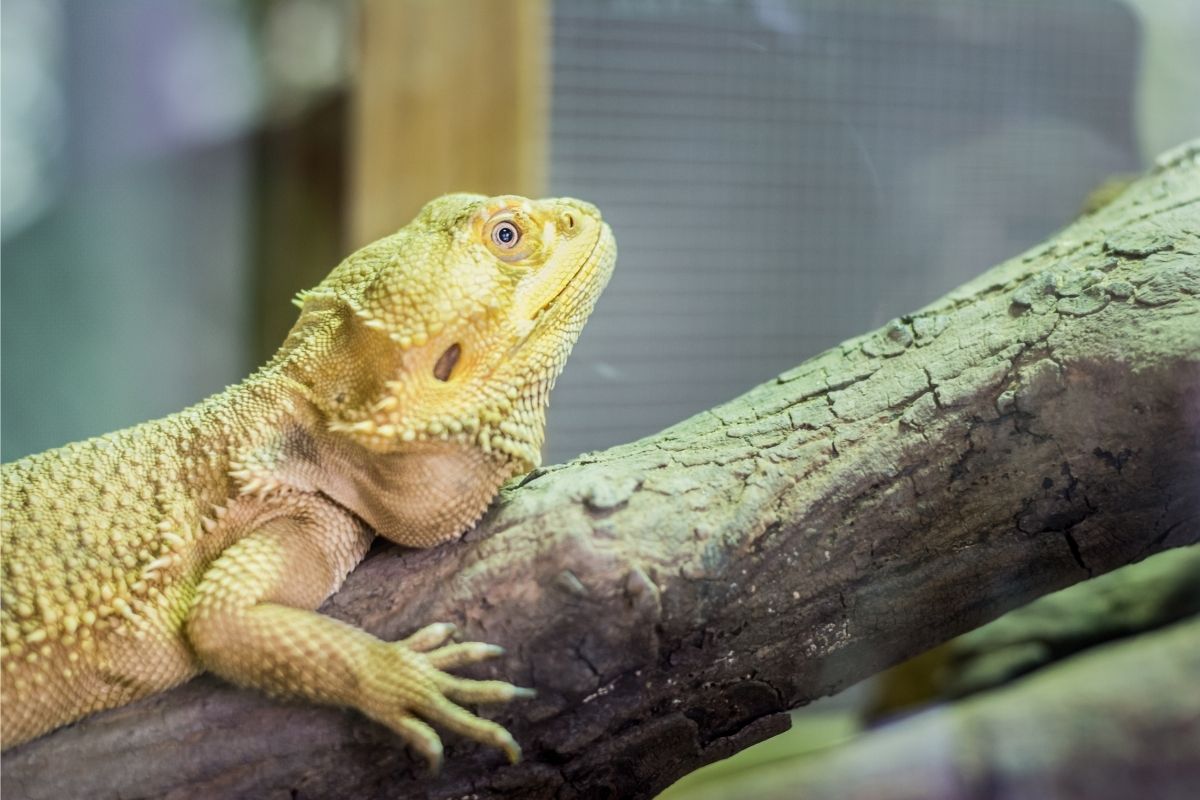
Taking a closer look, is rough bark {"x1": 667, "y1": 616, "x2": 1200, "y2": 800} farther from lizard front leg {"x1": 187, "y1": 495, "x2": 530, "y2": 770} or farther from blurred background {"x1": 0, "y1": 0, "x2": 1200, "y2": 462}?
lizard front leg {"x1": 187, "y1": 495, "x2": 530, "y2": 770}

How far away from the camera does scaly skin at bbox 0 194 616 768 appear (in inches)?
75.5

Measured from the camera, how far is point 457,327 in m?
2.14

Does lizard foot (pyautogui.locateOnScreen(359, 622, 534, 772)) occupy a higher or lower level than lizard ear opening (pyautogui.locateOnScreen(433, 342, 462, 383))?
lower

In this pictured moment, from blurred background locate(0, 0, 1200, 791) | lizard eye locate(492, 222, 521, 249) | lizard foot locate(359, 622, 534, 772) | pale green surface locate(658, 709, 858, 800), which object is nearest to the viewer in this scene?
lizard foot locate(359, 622, 534, 772)

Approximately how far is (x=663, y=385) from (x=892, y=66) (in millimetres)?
1404

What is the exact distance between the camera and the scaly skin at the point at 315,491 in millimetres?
1917

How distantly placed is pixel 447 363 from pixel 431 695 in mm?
740

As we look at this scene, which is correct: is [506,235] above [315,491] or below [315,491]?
above

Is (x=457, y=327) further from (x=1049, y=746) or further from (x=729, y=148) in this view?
(x=1049, y=746)

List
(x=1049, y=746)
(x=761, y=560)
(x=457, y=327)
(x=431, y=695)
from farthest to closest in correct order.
→ (x=1049, y=746) < (x=457, y=327) < (x=761, y=560) < (x=431, y=695)

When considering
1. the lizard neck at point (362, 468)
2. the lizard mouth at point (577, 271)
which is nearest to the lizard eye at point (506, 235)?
the lizard mouth at point (577, 271)

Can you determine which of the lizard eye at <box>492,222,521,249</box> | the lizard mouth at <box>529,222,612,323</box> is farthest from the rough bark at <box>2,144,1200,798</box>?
the lizard eye at <box>492,222,521,249</box>

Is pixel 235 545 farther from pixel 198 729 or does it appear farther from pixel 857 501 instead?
pixel 857 501

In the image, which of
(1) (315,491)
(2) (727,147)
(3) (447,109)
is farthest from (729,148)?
(1) (315,491)
